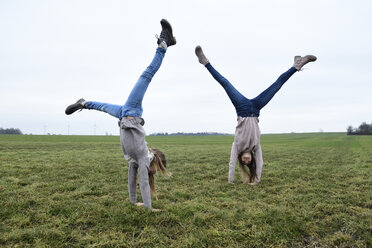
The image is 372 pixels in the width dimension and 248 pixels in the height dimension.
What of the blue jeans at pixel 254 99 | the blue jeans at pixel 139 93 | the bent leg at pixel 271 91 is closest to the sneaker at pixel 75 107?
the blue jeans at pixel 139 93

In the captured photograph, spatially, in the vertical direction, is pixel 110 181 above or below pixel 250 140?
below

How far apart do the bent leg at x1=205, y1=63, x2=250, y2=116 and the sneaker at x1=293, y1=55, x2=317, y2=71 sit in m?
1.73

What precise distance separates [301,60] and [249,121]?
231 cm

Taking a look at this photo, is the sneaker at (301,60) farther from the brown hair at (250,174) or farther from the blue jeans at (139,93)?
the blue jeans at (139,93)

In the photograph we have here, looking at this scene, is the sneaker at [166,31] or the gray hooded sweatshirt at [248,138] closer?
the sneaker at [166,31]

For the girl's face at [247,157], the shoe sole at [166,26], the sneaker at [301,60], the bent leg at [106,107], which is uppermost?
the shoe sole at [166,26]

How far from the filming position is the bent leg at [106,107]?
4489 millimetres

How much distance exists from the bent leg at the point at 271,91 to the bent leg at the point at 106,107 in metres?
3.93

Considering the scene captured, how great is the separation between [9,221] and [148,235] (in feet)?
8.17

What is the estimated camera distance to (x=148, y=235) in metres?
3.44

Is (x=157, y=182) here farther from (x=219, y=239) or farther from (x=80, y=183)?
(x=219, y=239)

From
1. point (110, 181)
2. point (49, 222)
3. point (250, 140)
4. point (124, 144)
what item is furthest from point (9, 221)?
point (250, 140)

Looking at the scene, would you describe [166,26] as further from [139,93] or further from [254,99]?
[254,99]

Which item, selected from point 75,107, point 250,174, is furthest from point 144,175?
point 250,174
